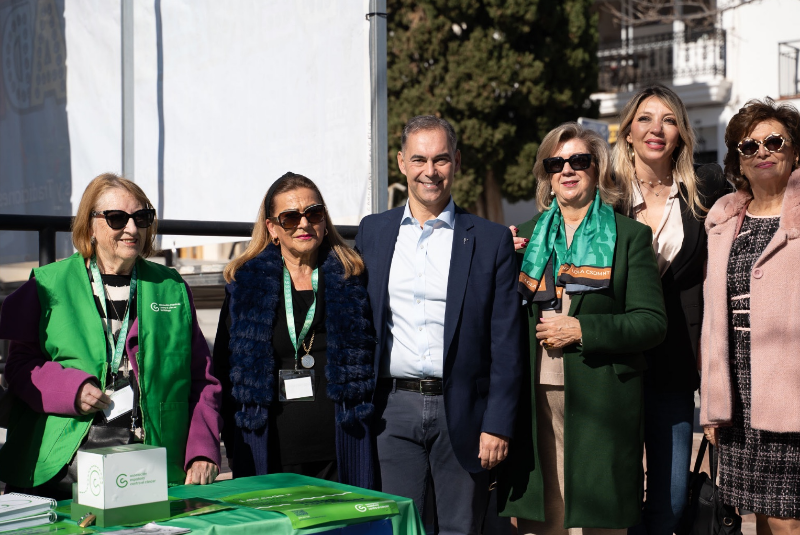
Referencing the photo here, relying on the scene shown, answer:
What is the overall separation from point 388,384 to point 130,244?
105cm

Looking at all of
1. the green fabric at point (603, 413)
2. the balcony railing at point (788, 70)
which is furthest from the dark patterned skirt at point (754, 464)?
the balcony railing at point (788, 70)

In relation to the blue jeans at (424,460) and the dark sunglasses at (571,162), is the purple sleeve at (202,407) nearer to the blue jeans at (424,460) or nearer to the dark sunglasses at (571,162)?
the blue jeans at (424,460)

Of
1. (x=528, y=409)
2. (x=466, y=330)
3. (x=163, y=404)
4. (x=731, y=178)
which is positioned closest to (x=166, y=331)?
(x=163, y=404)

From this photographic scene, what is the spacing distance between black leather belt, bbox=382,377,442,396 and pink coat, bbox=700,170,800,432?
1.10 m

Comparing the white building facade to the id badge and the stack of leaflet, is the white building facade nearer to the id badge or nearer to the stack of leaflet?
the id badge

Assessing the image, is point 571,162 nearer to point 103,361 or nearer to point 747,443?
point 747,443

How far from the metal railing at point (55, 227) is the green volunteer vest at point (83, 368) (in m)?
0.71

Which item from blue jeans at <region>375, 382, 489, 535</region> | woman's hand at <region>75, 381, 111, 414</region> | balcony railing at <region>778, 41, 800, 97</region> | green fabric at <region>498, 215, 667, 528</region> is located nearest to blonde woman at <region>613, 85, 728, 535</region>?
green fabric at <region>498, 215, 667, 528</region>

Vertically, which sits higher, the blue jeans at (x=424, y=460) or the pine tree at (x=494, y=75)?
the pine tree at (x=494, y=75)

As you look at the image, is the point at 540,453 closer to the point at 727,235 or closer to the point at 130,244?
the point at 727,235

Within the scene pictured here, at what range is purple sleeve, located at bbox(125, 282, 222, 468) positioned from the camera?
316cm

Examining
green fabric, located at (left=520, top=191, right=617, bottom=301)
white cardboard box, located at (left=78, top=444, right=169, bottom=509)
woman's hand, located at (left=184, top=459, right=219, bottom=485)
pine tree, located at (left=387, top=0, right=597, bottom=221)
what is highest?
pine tree, located at (left=387, top=0, right=597, bottom=221)

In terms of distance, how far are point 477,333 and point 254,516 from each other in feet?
4.21

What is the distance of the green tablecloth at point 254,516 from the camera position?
2283 millimetres
